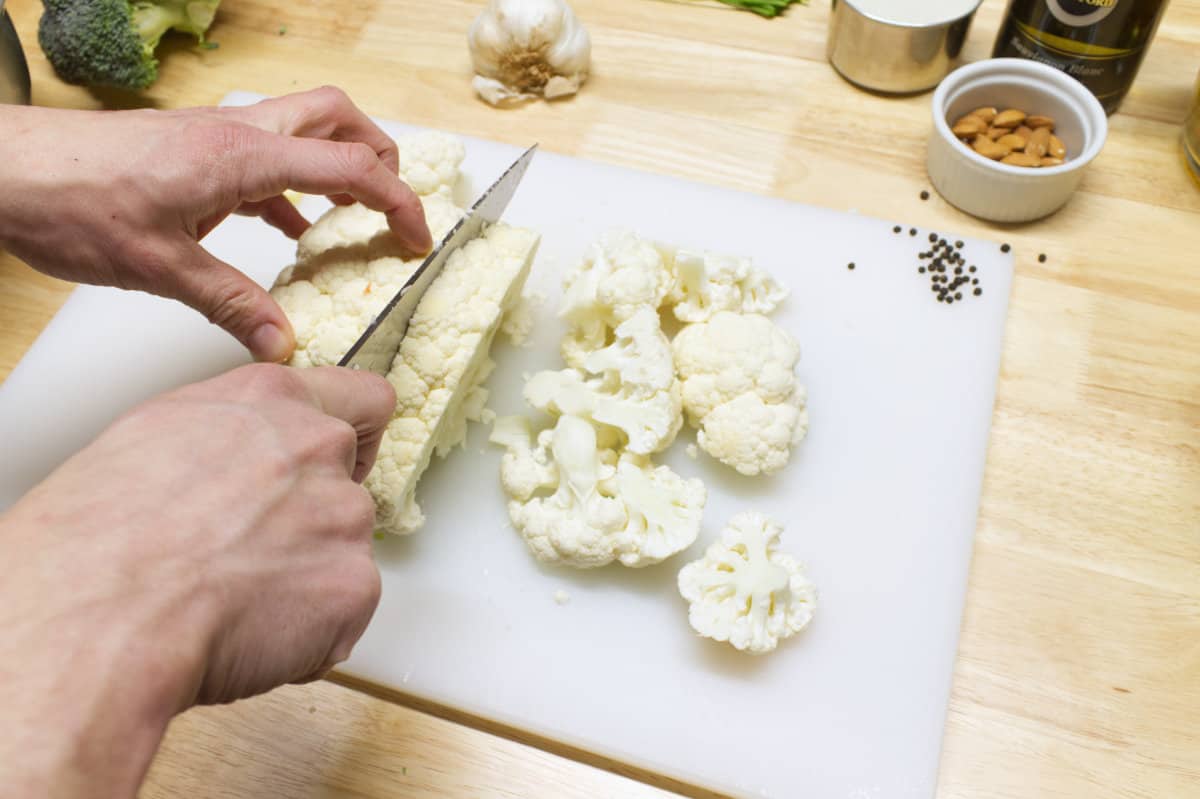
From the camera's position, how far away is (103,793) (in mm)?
789

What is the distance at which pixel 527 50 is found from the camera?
1.92 metres

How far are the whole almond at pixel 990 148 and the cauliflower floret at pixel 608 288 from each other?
68cm

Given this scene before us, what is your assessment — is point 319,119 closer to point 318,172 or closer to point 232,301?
point 318,172

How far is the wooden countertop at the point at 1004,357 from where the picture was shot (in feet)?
4.44

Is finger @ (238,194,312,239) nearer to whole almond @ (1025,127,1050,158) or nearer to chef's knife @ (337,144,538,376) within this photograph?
chef's knife @ (337,144,538,376)

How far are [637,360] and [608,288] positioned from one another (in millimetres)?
128

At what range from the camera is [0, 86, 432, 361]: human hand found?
123cm

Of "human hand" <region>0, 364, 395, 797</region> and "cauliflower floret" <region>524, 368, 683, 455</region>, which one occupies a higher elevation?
"human hand" <region>0, 364, 395, 797</region>

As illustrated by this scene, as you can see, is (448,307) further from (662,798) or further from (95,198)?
(662,798)

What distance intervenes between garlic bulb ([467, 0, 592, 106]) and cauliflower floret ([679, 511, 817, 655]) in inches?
42.4

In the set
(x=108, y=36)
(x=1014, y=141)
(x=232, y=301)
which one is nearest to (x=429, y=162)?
(x=232, y=301)

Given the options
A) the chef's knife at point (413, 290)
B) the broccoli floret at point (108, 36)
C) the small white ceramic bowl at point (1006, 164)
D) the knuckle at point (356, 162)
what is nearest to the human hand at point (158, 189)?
the knuckle at point (356, 162)

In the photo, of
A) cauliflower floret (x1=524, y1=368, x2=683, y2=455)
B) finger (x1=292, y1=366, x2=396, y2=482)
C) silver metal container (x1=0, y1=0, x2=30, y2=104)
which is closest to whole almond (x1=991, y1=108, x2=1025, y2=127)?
cauliflower floret (x1=524, y1=368, x2=683, y2=455)

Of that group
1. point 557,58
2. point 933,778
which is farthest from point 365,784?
point 557,58
